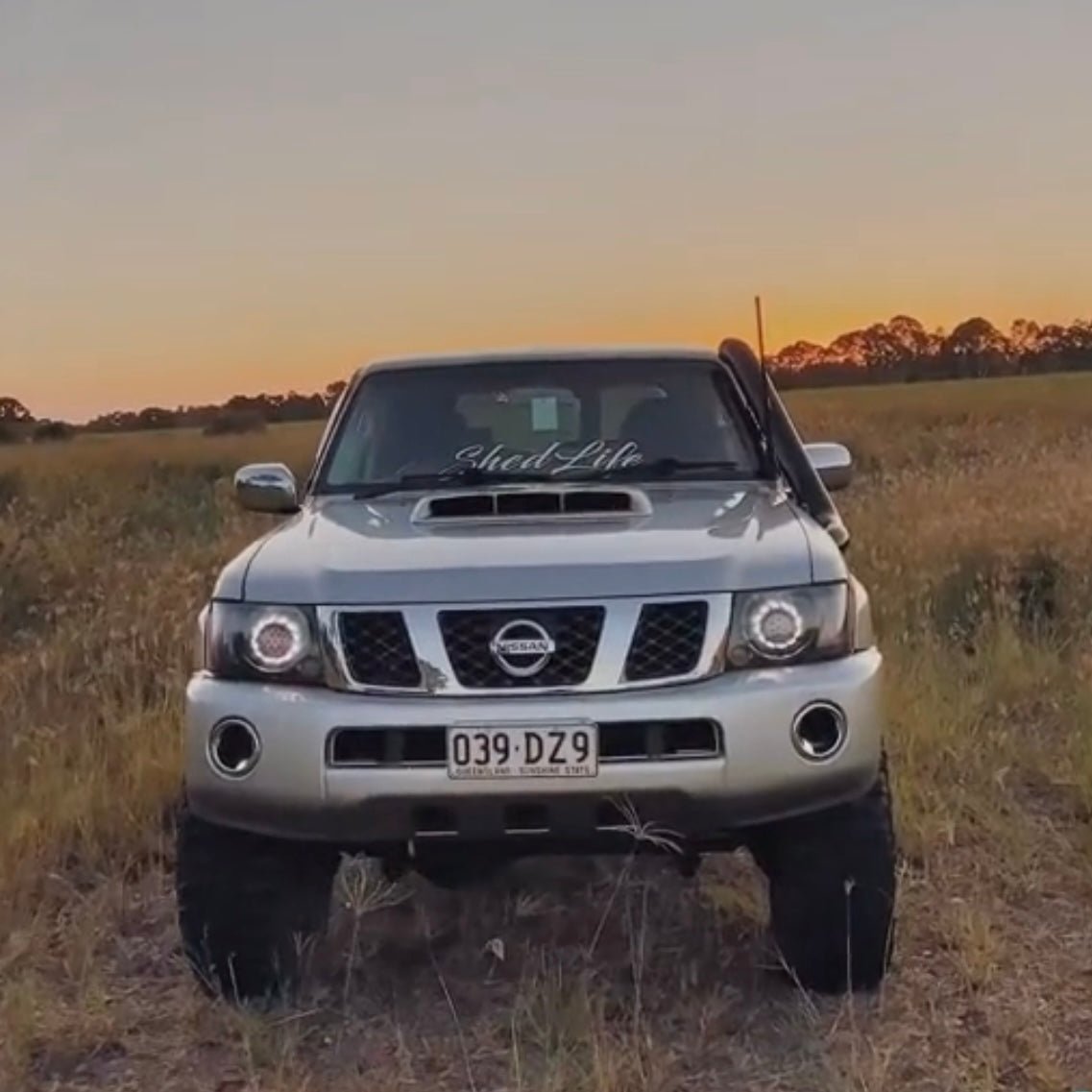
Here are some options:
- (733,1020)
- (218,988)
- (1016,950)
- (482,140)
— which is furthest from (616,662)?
(482,140)

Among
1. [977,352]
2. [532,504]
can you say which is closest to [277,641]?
[532,504]

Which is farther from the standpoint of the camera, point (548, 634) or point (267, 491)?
point (267, 491)

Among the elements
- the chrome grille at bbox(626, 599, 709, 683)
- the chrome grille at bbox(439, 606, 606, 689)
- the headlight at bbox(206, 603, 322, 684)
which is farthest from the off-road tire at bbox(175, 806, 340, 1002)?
the chrome grille at bbox(626, 599, 709, 683)

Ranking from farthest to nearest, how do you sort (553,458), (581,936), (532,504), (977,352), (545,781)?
(977,352) < (553,458) < (581,936) < (532,504) < (545,781)

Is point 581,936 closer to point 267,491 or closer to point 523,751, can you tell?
point 523,751

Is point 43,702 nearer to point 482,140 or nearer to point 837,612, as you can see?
point 837,612

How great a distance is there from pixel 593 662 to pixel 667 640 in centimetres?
16

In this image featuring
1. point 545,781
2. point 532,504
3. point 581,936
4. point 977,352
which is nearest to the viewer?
point 545,781

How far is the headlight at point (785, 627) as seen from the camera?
134 inches

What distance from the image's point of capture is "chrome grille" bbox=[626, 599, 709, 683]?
3.35 m

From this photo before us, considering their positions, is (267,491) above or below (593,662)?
above

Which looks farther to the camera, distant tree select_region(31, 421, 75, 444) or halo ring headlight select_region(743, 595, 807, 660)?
distant tree select_region(31, 421, 75, 444)

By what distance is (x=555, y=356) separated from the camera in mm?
5074

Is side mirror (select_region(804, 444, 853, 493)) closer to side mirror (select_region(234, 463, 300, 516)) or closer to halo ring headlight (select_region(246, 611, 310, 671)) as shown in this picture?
side mirror (select_region(234, 463, 300, 516))
